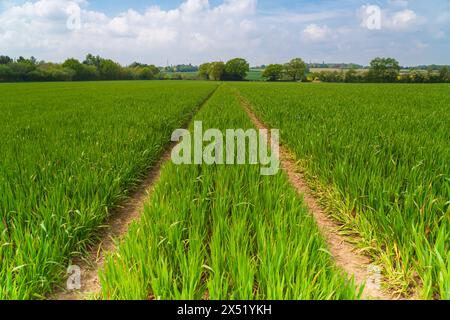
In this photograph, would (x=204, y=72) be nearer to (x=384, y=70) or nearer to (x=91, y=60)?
(x=91, y=60)

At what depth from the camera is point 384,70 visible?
3285 inches

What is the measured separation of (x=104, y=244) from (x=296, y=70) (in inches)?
4356

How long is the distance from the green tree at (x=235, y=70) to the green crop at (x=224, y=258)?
105 metres

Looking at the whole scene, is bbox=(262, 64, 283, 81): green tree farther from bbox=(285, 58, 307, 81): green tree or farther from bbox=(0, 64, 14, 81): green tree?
bbox=(0, 64, 14, 81): green tree

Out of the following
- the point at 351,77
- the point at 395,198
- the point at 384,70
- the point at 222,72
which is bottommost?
the point at 395,198

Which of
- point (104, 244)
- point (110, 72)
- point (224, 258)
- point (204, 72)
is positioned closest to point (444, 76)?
point (204, 72)

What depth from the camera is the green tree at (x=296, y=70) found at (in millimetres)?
104062

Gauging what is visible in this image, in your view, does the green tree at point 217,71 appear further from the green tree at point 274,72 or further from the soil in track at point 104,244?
the soil in track at point 104,244

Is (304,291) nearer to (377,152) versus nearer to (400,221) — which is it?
(400,221)

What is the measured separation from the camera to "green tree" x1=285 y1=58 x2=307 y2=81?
341 ft

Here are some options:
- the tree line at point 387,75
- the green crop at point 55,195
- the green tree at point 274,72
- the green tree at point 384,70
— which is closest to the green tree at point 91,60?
the green tree at point 274,72

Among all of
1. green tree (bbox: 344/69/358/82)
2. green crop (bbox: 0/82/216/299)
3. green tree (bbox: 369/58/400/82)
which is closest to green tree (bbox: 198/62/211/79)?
green tree (bbox: 344/69/358/82)
